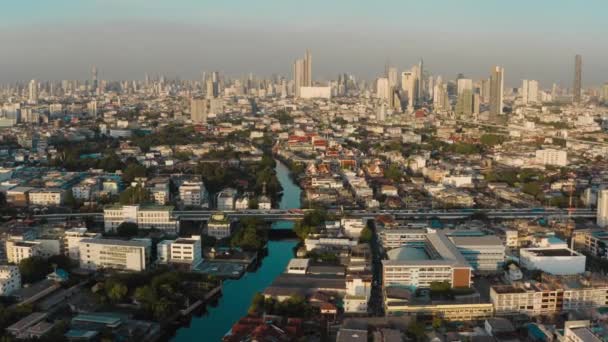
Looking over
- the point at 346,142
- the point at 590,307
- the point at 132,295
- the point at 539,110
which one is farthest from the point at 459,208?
the point at 539,110

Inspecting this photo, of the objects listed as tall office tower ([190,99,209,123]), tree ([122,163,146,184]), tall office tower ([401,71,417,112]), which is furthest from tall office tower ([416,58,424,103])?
tree ([122,163,146,184])

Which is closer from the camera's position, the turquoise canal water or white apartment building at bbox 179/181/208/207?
the turquoise canal water

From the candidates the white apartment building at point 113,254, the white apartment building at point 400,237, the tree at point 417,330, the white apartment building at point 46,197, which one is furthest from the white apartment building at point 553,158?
the tree at point 417,330

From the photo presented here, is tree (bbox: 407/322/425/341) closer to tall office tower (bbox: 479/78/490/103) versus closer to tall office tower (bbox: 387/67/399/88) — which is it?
tall office tower (bbox: 479/78/490/103)

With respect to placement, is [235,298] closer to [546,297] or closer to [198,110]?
[546,297]

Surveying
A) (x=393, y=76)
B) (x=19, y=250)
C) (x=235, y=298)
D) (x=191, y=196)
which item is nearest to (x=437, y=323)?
(x=235, y=298)

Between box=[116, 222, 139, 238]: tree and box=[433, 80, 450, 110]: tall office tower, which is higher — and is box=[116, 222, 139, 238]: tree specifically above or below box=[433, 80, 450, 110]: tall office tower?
below

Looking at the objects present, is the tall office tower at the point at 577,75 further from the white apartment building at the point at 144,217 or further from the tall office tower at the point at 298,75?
the white apartment building at the point at 144,217
